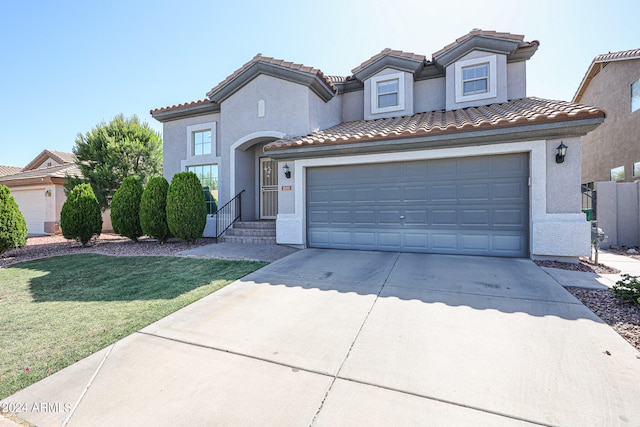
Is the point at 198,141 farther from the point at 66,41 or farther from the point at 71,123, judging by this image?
the point at 71,123

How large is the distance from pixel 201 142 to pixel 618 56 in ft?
61.3

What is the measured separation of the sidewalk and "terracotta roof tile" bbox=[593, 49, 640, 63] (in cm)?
1098

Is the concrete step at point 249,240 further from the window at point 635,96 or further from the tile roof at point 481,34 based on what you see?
the window at point 635,96

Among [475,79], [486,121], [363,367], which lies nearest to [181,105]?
[486,121]

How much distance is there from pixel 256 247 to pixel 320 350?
5.72m

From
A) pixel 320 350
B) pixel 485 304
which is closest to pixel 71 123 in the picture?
pixel 320 350

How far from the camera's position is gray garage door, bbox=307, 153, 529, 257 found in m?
6.58

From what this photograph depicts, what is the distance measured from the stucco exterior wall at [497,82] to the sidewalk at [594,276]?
18.7ft

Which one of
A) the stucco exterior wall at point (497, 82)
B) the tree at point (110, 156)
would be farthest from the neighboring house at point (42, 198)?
the stucco exterior wall at point (497, 82)

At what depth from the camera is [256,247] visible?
8281 mm

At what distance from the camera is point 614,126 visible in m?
13.2

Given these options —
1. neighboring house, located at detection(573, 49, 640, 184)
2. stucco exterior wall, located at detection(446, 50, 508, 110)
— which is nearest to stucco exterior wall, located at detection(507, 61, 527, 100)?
stucco exterior wall, located at detection(446, 50, 508, 110)

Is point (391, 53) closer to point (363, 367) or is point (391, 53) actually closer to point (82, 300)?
point (363, 367)

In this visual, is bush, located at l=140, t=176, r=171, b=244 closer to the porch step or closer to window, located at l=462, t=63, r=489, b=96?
the porch step
